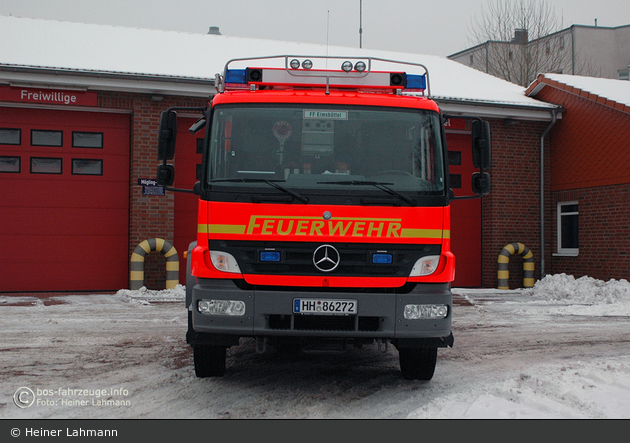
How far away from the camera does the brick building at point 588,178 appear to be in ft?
42.0

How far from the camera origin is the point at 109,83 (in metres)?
11.8

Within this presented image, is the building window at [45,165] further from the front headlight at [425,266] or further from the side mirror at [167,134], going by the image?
the front headlight at [425,266]

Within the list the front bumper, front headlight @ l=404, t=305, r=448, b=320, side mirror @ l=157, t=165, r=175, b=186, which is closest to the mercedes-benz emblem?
the front bumper

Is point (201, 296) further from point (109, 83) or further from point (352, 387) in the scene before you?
point (109, 83)

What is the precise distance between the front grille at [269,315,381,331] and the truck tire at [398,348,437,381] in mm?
807

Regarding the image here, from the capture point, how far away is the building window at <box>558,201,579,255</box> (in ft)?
46.6

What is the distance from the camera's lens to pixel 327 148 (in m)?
5.11

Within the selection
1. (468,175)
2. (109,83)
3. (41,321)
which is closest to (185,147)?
(109,83)

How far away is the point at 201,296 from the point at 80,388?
142 cm

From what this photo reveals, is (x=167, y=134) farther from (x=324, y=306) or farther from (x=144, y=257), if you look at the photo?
(x=144, y=257)

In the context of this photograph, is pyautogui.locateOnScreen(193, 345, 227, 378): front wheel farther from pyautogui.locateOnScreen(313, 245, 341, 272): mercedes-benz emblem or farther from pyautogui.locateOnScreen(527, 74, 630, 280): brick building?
pyautogui.locateOnScreen(527, 74, 630, 280): brick building

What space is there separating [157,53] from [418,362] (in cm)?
1124

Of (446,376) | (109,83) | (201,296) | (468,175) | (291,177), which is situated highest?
(109,83)
